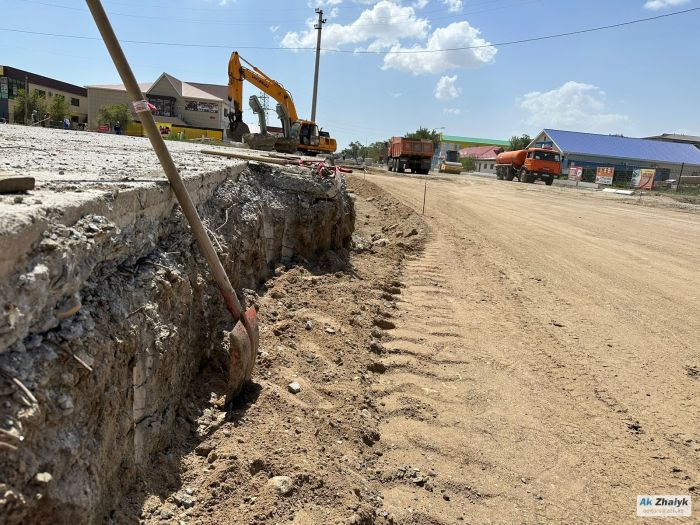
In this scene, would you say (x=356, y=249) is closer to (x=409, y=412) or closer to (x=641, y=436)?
(x=409, y=412)

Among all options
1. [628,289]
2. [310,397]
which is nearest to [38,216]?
[310,397]

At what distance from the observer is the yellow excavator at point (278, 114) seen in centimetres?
2012

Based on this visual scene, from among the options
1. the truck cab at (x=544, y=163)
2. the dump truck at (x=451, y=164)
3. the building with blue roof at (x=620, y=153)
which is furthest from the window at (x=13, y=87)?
the building with blue roof at (x=620, y=153)

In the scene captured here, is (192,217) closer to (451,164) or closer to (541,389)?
(541,389)

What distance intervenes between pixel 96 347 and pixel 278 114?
22.8m

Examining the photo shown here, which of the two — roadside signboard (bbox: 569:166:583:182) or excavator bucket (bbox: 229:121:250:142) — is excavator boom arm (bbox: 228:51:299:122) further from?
roadside signboard (bbox: 569:166:583:182)

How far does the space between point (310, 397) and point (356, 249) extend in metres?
4.93

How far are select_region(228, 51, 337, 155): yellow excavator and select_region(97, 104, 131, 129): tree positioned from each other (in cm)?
3167

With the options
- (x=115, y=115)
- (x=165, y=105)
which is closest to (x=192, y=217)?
(x=115, y=115)

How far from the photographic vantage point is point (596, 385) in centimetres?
438

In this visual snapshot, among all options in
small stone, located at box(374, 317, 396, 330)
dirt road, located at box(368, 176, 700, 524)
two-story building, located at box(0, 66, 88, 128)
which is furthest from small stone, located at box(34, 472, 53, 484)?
two-story building, located at box(0, 66, 88, 128)

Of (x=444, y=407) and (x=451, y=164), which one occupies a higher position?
(x=451, y=164)

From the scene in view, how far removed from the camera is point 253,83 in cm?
2141

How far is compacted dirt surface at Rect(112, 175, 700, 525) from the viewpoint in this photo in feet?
9.12
